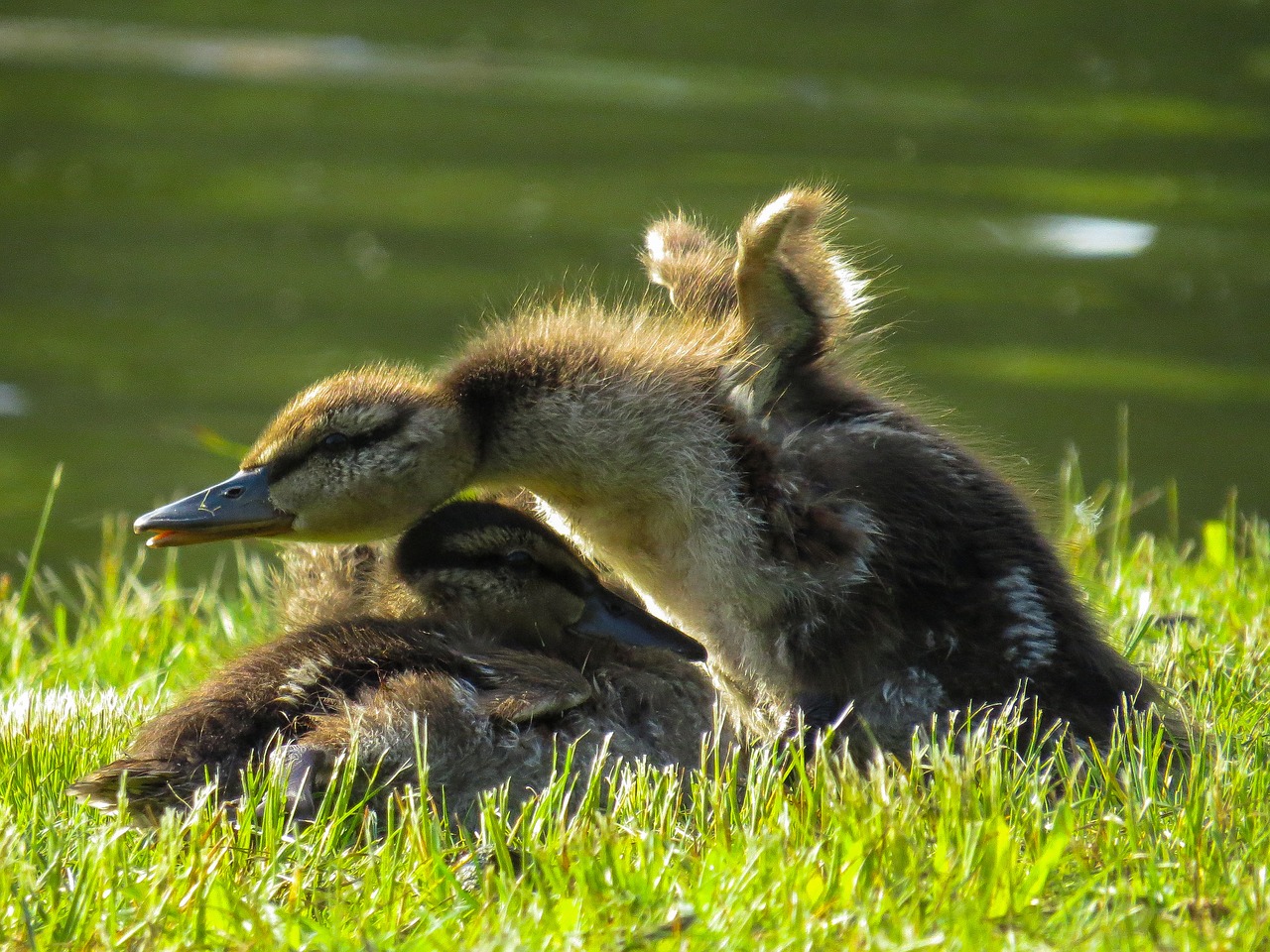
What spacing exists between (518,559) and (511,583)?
0.19 feet

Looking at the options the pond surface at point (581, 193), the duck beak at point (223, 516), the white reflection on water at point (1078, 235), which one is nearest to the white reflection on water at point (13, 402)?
the pond surface at point (581, 193)

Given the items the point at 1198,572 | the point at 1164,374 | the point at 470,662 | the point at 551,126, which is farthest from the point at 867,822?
the point at 551,126

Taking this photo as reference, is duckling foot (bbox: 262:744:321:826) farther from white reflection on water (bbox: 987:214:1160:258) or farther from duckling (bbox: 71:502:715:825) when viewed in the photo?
white reflection on water (bbox: 987:214:1160:258)

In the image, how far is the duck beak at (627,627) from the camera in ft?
14.2

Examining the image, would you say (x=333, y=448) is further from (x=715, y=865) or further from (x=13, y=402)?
(x=13, y=402)

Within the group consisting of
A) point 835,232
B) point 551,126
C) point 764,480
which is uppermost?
point 835,232

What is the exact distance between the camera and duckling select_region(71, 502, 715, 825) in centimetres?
387

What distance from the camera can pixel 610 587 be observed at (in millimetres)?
4602

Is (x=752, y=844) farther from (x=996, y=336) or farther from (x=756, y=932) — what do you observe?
(x=996, y=336)

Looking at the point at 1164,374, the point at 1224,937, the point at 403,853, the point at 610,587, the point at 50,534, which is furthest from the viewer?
the point at 1164,374

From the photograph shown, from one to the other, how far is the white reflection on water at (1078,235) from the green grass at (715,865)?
12844mm

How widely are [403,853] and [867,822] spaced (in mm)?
889

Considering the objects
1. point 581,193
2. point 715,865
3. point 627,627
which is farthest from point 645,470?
point 581,193

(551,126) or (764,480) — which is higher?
(764,480)
